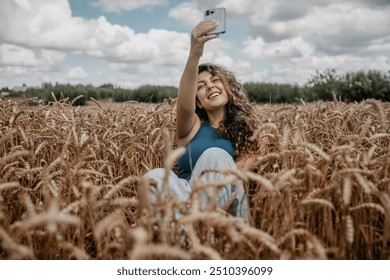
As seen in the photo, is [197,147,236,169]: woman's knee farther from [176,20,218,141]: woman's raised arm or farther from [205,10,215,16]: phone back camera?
[205,10,215,16]: phone back camera

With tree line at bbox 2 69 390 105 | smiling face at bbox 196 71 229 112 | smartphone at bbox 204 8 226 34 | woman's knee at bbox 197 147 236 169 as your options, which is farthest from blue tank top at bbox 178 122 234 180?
tree line at bbox 2 69 390 105

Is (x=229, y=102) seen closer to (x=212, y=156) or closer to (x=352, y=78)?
(x=212, y=156)

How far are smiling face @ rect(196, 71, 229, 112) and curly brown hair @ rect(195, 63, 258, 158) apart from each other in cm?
3

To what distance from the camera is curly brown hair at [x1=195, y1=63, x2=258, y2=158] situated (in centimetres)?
285

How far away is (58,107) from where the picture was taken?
346cm

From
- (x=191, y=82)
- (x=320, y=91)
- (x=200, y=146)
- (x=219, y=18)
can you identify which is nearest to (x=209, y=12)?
(x=219, y=18)

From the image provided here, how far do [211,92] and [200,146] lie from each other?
385 millimetres

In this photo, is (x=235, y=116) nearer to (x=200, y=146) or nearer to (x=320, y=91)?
(x=200, y=146)

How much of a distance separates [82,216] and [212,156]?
88cm

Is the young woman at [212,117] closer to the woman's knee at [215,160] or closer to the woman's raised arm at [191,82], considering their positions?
the woman's raised arm at [191,82]

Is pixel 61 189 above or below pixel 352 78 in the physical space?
below

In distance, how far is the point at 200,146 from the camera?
274cm
